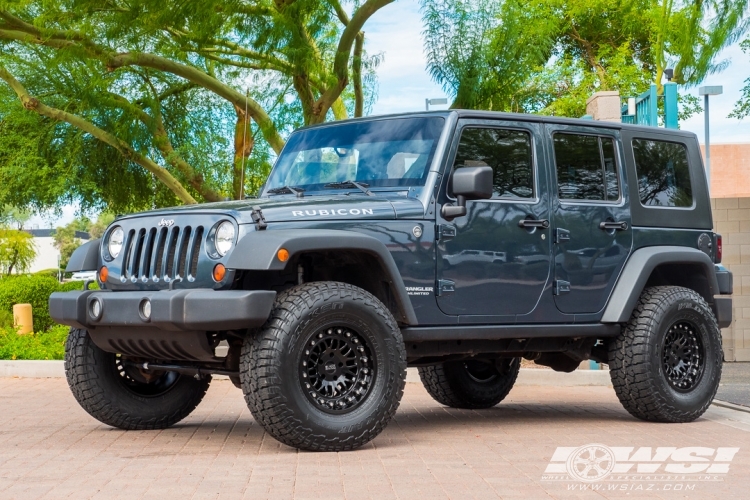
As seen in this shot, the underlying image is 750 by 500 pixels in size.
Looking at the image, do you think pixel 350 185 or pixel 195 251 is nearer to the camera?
pixel 195 251

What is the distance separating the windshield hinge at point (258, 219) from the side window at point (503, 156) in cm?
166

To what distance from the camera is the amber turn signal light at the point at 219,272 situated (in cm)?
678

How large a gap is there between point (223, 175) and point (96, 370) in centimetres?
1018

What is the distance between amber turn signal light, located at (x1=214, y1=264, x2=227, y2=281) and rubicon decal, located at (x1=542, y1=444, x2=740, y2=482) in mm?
2196

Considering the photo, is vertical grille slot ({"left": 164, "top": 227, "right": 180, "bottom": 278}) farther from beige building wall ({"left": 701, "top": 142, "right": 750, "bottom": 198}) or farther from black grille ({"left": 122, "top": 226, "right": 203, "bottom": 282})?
beige building wall ({"left": 701, "top": 142, "right": 750, "bottom": 198})

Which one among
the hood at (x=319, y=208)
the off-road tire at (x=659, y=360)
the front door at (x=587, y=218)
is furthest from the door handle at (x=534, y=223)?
the off-road tire at (x=659, y=360)

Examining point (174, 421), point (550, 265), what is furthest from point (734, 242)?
point (174, 421)

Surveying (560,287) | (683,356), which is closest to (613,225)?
(560,287)

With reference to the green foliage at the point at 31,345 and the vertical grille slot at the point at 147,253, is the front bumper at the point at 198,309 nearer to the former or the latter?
the vertical grille slot at the point at 147,253

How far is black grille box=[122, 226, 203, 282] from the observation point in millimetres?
6980

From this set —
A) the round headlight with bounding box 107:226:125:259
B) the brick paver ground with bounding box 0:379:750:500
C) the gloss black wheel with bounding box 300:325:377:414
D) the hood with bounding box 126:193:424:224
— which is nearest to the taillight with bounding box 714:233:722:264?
the brick paver ground with bounding box 0:379:750:500

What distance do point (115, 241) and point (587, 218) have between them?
344 centimetres

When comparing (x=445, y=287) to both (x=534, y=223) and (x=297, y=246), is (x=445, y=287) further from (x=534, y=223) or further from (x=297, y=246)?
(x=297, y=246)

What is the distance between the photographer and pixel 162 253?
23.7ft
